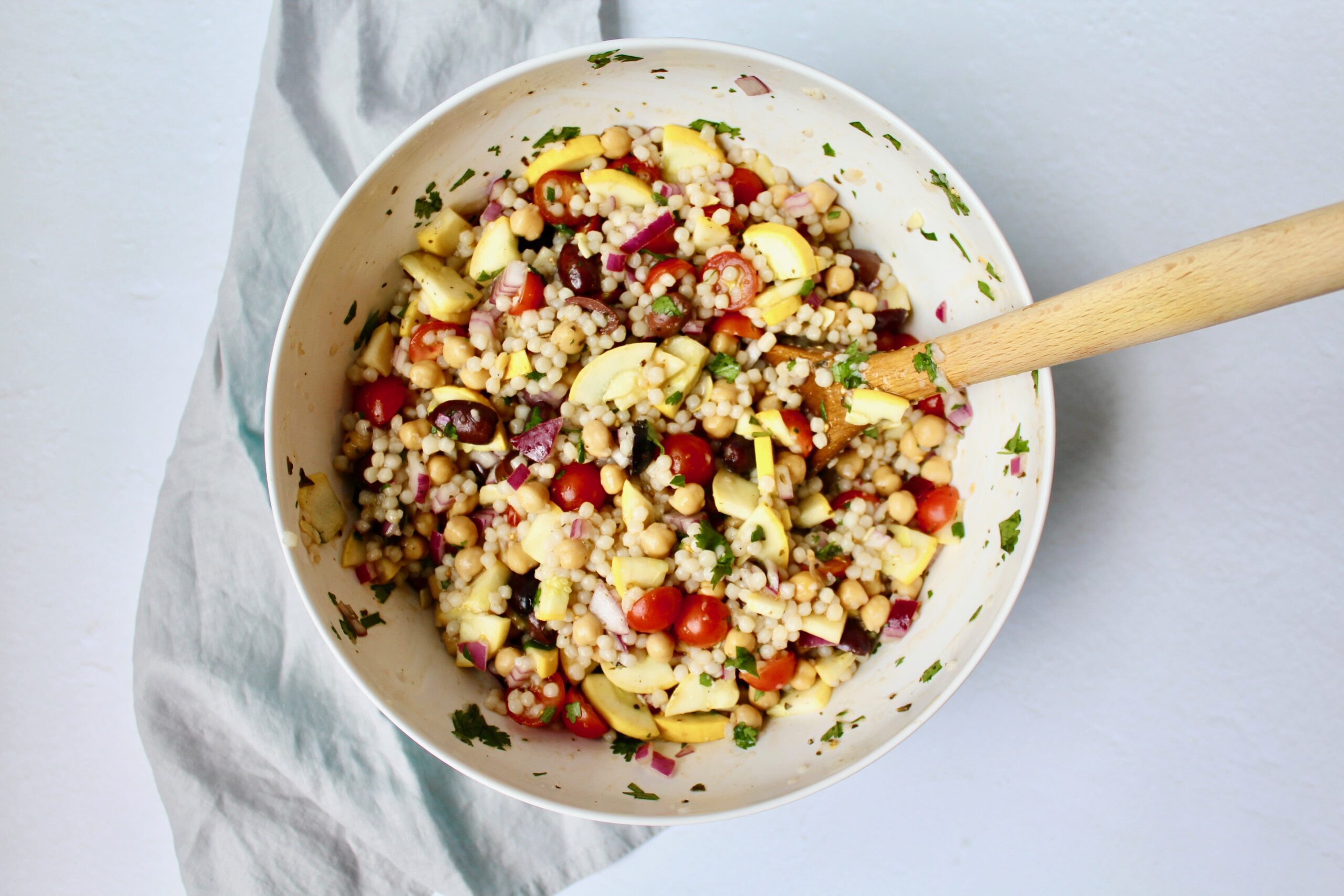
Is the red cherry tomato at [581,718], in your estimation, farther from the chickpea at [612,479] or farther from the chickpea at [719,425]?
the chickpea at [719,425]

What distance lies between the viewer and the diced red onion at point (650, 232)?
1917 millimetres

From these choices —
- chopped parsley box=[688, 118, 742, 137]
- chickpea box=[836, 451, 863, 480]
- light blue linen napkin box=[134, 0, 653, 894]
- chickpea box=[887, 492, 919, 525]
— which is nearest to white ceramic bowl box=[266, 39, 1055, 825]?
chopped parsley box=[688, 118, 742, 137]

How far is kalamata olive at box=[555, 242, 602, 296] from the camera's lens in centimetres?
190

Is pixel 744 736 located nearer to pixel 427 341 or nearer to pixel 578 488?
pixel 578 488

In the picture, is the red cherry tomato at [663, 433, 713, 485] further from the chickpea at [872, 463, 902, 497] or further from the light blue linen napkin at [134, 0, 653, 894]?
the light blue linen napkin at [134, 0, 653, 894]

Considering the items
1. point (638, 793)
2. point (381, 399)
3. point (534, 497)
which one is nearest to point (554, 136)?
point (381, 399)

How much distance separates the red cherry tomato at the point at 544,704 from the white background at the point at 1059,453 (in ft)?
2.20

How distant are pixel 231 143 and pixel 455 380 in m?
1.06

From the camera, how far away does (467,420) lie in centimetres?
185

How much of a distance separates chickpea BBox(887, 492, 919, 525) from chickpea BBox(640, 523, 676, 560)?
493 millimetres

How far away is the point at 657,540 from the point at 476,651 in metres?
0.47

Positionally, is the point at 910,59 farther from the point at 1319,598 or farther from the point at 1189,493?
the point at 1319,598

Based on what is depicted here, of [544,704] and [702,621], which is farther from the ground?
[702,621]

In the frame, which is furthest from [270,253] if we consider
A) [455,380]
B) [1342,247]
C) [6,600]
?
[1342,247]
